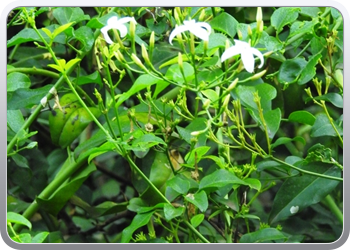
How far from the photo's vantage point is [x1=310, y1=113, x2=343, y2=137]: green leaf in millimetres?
674

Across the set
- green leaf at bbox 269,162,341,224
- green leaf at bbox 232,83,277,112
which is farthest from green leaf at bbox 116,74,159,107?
green leaf at bbox 269,162,341,224

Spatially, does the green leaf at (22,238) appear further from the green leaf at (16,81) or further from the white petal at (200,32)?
the white petal at (200,32)

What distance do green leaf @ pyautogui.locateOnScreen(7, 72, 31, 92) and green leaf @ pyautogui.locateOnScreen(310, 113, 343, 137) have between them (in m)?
0.34

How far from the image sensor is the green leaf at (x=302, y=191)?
706 mm

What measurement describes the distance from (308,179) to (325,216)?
0.64ft

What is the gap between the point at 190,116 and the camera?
0.71 m

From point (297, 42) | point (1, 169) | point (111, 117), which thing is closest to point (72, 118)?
point (111, 117)

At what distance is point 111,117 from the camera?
2.55ft

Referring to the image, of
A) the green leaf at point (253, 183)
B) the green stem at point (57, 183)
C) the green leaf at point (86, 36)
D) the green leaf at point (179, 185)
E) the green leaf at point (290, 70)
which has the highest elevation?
the green leaf at point (86, 36)

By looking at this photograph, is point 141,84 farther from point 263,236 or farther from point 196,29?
point 263,236

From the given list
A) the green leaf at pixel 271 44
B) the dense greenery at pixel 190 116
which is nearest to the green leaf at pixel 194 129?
the dense greenery at pixel 190 116

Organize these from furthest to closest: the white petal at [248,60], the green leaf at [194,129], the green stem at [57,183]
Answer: the green stem at [57,183]
the green leaf at [194,129]
the white petal at [248,60]

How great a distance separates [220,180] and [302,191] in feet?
0.45

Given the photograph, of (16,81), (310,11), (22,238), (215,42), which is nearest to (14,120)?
(16,81)
